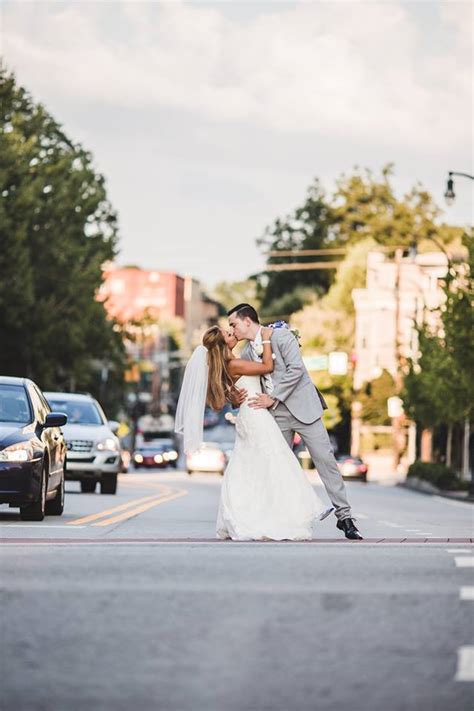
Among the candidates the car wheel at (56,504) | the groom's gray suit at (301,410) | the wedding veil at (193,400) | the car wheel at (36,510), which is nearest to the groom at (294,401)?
the groom's gray suit at (301,410)

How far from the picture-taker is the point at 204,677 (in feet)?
25.5

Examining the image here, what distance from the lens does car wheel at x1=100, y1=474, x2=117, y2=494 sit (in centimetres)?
3269

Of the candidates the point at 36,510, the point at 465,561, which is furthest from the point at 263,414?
the point at 36,510

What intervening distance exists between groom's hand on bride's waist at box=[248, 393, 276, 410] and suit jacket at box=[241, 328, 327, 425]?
6 cm

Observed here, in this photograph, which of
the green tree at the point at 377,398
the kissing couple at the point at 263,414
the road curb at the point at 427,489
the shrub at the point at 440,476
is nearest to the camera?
the kissing couple at the point at 263,414

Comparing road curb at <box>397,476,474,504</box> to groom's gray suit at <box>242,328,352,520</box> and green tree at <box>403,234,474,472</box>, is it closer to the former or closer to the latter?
green tree at <box>403,234,474,472</box>

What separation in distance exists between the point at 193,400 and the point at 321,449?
3.89 ft

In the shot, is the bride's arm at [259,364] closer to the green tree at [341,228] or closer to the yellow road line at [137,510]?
the yellow road line at [137,510]

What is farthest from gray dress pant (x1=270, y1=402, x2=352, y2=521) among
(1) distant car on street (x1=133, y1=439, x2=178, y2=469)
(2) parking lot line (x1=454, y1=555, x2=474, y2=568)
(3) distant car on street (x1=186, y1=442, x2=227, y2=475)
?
(1) distant car on street (x1=133, y1=439, x2=178, y2=469)

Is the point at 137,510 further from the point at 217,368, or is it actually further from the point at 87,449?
the point at 217,368

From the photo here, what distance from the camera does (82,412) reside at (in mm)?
33094

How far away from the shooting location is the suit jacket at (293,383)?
50.9ft

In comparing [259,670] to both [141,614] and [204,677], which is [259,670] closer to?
[204,677]

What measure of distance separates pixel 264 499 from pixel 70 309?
52345 mm
